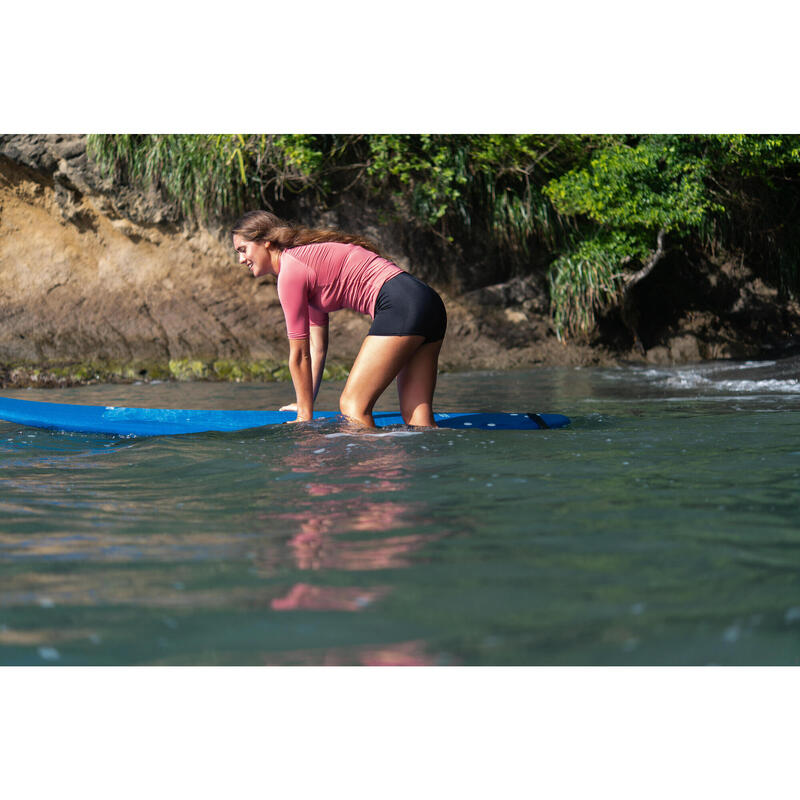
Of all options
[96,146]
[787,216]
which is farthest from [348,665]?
[787,216]

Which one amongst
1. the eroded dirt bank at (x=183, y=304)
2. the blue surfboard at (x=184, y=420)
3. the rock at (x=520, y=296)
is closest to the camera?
the blue surfboard at (x=184, y=420)

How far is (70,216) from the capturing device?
11.0m

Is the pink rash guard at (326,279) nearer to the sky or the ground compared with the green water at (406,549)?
nearer to the sky

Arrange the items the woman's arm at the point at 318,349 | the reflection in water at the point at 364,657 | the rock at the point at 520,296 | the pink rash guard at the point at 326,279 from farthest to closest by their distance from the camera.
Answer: the rock at the point at 520,296 → the woman's arm at the point at 318,349 → the pink rash guard at the point at 326,279 → the reflection in water at the point at 364,657

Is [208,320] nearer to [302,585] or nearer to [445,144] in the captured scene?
[445,144]

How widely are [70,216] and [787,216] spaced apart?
371 inches

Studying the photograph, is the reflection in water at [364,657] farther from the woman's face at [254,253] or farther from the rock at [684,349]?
the rock at [684,349]

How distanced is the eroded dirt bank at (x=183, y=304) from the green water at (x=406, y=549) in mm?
6036

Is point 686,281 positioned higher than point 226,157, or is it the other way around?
point 226,157

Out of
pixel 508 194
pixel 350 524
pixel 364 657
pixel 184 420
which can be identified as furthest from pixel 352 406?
pixel 508 194

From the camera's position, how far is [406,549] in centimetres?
226

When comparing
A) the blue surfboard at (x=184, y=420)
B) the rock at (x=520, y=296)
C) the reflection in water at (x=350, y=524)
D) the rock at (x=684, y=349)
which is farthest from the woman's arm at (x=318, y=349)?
the rock at (x=684, y=349)

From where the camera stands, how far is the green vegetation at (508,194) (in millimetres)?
9594

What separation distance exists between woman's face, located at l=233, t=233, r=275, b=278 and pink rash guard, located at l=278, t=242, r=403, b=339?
0.31 feet
